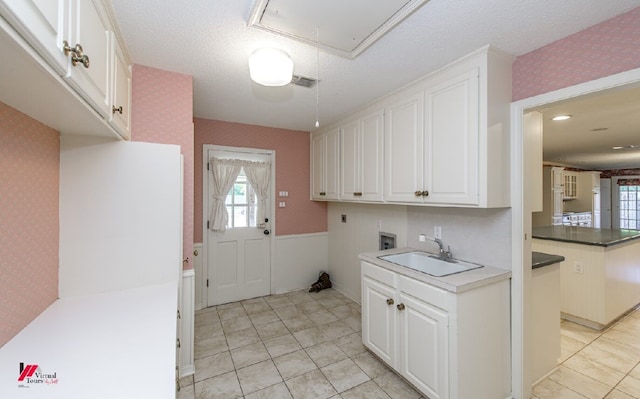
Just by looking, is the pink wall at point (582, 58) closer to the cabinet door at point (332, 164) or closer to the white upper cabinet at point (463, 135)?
the white upper cabinet at point (463, 135)

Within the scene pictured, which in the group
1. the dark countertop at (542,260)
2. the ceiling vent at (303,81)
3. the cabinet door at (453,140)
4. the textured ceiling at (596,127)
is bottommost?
the dark countertop at (542,260)

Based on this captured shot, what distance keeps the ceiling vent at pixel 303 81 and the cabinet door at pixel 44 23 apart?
5.15 ft

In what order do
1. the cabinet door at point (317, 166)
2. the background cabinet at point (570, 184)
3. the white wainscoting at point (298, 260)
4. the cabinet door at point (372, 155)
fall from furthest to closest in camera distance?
1. the background cabinet at point (570, 184)
2. the white wainscoting at point (298, 260)
3. the cabinet door at point (317, 166)
4. the cabinet door at point (372, 155)

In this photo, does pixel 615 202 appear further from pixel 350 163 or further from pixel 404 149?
pixel 404 149

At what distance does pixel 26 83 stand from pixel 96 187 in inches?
35.4

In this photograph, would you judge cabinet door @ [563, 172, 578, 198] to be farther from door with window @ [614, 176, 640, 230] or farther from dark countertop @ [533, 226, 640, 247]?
dark countertop @ [533, 226, 640, 247]

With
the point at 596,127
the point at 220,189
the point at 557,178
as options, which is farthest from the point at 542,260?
the point at 557,178

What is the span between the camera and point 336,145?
3527 millimetres

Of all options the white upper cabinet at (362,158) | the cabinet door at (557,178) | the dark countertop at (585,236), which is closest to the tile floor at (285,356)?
the white upper cabinet at (362,158)

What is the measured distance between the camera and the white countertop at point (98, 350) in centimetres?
85

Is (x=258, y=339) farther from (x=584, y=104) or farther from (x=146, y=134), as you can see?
(x=584, y=104)

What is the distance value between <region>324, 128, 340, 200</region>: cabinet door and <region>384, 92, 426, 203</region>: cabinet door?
0.94 m

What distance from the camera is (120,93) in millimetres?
1628

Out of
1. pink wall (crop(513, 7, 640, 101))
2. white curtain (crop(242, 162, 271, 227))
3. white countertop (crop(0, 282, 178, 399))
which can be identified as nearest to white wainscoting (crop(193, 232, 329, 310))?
white curtain (crop(242, 162, 271, 227))
